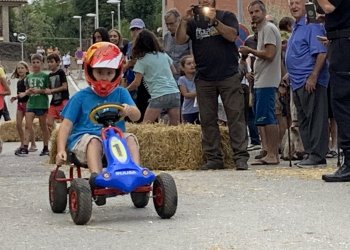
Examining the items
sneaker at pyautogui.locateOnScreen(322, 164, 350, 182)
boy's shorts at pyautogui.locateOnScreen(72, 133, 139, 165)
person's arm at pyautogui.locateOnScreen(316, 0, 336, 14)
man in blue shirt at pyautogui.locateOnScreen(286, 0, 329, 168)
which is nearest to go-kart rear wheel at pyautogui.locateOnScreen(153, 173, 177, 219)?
boy's shorts at pyautogui.locateOnScreen(72, 133, 139, 165)

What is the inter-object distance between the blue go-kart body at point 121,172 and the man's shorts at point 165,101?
446 cm

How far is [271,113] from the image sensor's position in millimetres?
11250

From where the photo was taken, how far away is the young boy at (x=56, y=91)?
48.9ft

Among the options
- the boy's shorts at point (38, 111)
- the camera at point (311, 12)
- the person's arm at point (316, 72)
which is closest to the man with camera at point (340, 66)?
the camera at point (311, 12)

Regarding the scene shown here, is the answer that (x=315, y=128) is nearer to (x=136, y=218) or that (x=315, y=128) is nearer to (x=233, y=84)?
(x=233, y=84)

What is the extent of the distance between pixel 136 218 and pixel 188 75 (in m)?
6.09

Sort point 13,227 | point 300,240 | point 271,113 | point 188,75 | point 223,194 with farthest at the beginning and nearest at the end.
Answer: point 188,75, point 271,113, point 223,194, point 13,227, point 300,240

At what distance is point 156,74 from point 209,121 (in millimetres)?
1328

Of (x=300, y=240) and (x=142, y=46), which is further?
(x=142, y=46)

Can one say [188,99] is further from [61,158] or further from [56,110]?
[61,158]

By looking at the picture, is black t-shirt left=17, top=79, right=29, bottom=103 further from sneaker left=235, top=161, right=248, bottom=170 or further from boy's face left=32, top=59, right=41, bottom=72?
sneaker left=235, top=161, right=248, bottom=170

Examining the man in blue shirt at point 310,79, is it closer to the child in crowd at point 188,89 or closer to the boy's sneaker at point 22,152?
the child in crowd at point 188,89

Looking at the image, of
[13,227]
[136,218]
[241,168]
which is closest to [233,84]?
[241,168]

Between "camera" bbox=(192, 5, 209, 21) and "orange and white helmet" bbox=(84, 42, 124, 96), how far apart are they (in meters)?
2.75
